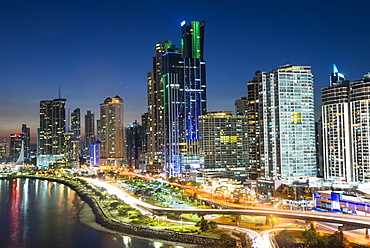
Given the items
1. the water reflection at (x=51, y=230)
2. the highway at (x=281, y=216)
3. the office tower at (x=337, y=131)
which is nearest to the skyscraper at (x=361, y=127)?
the office tower at (x=337, y=131)

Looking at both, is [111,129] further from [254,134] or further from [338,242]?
[338,242]

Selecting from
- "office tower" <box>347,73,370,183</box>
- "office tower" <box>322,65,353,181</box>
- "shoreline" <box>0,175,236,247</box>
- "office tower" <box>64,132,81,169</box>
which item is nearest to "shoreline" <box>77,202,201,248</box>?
"shoreline" <box>0,175,236,247</box>

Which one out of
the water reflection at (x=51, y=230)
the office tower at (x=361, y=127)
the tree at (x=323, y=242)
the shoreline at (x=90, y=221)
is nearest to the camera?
the tree at (x=323, y=242)

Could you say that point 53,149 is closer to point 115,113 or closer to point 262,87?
point 115,113

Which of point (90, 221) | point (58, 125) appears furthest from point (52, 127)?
point (90, 221)

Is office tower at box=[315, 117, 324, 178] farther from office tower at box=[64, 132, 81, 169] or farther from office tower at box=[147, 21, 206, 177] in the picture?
office tower at box=[64, 132, 81, 169]

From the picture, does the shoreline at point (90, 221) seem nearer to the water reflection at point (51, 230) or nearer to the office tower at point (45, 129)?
the water reflection at point (51, 230)
